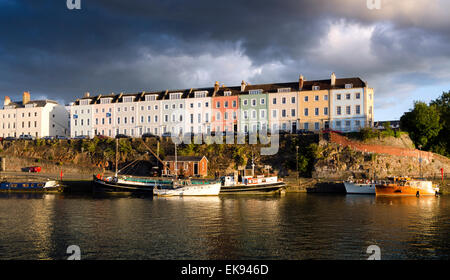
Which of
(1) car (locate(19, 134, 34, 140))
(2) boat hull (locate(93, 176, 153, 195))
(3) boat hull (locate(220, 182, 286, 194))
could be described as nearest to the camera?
(3) boat hull (locate(220, 182, 286, 194))

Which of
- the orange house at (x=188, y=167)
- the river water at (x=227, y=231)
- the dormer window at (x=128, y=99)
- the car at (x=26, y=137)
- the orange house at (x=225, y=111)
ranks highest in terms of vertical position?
the dormer window at (x=128, y=99)

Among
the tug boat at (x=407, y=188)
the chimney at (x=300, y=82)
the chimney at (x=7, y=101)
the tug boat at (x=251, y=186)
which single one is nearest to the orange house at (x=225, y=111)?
the chimney at (x=300, y=82)

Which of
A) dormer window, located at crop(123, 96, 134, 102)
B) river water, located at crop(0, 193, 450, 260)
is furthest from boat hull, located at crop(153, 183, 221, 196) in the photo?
dormer window, located at crop(123, 96, 134, 102)

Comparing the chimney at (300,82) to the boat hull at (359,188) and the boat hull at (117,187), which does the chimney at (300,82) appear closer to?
the boat hull at (359,188)

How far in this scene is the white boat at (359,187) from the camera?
52000 mm

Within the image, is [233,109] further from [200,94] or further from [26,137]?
[26,137]

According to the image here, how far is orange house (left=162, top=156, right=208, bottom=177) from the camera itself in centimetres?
6438

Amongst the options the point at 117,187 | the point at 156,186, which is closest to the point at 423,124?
the point at 156,186

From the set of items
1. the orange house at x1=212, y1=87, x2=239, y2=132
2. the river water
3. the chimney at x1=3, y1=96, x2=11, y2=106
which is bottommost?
the river water

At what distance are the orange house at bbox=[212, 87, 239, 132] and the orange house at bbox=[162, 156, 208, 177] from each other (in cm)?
1282

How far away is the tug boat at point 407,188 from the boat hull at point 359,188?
101cm

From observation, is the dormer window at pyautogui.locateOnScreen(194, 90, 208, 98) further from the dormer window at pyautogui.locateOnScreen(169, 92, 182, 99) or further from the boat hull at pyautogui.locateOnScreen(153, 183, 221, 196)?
the boat hull at pyautogui.locateOnScreen(153, 183, 221, 196)

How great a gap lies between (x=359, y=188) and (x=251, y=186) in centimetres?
1566
